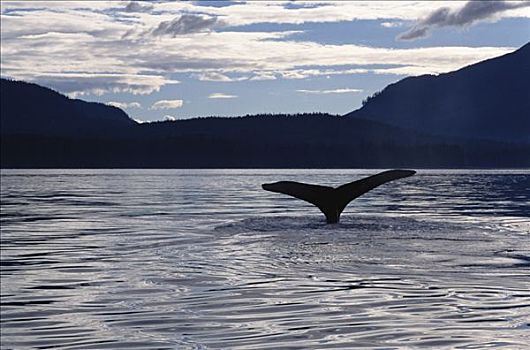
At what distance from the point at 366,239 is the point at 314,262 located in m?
4.09

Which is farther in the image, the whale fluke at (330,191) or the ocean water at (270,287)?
the whale fluke at (330,191)

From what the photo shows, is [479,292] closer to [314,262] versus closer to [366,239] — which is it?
[314,262]

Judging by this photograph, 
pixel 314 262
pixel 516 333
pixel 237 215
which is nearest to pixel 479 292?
pixel 516 333

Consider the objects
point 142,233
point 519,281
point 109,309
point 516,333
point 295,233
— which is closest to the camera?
point 516,333

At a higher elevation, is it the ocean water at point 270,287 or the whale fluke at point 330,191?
the whale fluke at point 330,191

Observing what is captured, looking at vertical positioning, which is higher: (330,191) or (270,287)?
(330,191)

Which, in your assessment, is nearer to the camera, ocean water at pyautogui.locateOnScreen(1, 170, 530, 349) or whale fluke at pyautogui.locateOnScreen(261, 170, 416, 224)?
ocean water at pyautogui.locateOnScreen(1, 170, 530, 349)

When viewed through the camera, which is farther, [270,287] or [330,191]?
[330,191]

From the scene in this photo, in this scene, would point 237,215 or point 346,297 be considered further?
point 237,215

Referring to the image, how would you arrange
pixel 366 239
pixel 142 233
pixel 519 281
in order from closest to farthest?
1. pixel 519 281
2. pixel 366 239
3. pixel 142 233

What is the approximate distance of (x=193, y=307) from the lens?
11.1 meters

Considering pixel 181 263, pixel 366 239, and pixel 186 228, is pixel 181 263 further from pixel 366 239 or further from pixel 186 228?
pixel 186 228

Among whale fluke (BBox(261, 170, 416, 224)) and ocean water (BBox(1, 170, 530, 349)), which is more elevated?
whale fluke (BBox(261, 170, 416, 224))

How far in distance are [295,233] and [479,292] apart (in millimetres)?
8960
